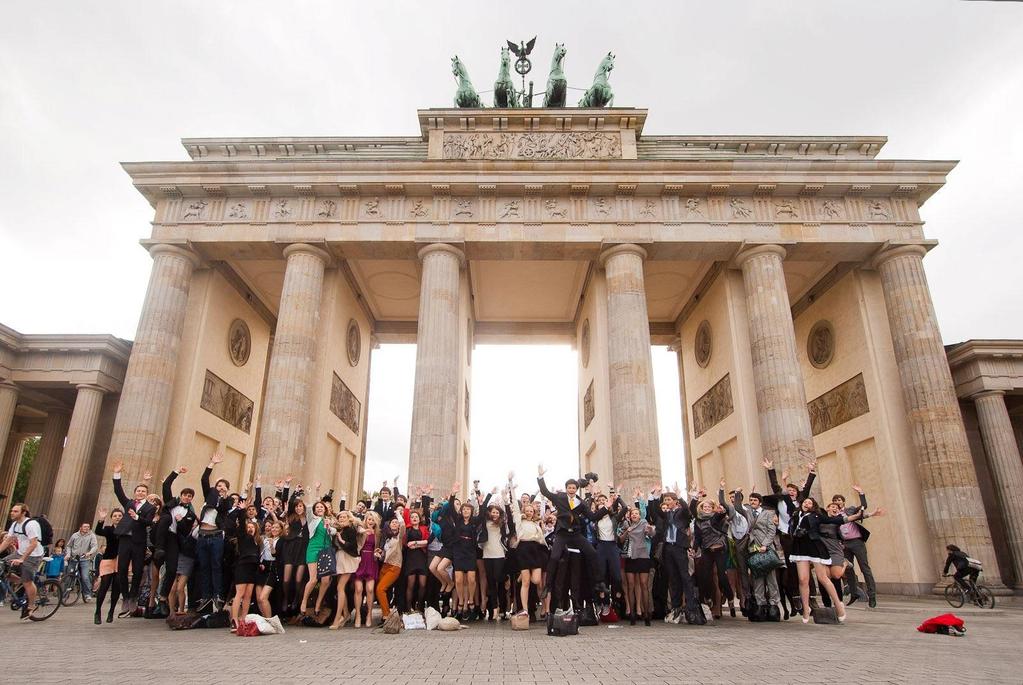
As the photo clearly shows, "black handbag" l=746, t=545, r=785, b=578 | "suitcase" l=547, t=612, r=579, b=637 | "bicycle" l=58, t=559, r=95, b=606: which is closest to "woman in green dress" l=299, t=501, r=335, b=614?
"suitcase" l=547, t=612, r=579, b=637

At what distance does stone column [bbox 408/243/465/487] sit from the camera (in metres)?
16.5

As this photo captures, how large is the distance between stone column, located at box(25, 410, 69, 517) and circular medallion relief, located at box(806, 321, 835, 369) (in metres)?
29.8

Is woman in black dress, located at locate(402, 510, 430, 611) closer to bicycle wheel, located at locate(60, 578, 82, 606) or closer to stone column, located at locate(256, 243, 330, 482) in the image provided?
bicycle wheel, located at locate(60, 578, 82, 606)

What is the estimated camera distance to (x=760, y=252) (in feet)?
62.5

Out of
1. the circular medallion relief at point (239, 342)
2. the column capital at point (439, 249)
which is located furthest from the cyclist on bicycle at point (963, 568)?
the circular medallion relief at point (239, 342)

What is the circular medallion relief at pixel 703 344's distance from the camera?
2305 cm

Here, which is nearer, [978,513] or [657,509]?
[657,509]

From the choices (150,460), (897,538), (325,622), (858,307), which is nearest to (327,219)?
(150,460)

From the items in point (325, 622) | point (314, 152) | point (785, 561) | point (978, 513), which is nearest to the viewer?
point (325, 622)

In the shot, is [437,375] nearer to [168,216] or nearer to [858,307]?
[168,216]

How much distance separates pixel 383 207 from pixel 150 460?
10502 millimetres

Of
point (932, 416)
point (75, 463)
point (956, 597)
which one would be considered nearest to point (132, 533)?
point (75, 463)

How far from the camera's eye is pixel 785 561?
376 inches

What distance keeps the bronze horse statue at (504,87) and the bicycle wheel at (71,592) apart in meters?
21.5
